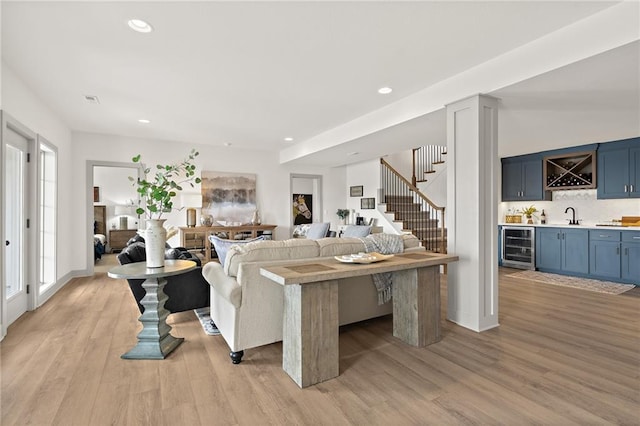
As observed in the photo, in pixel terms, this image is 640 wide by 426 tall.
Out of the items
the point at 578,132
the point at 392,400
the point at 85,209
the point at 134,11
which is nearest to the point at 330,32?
the point at 134,11

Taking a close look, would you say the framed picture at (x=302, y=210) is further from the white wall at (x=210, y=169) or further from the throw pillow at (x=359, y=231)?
the throw pillow at (x=359, y=231)

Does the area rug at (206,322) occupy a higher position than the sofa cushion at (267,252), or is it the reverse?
the sofa cushion at (267,252)

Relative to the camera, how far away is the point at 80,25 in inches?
98.3

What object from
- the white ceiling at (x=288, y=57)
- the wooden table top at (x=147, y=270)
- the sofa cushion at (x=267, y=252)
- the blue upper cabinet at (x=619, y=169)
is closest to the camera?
the white ceiling at (x=288, y=57)

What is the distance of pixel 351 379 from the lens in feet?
7.65

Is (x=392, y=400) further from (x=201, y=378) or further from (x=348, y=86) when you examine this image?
(x=348, y=86)

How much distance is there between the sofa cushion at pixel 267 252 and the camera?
2633 millimetres

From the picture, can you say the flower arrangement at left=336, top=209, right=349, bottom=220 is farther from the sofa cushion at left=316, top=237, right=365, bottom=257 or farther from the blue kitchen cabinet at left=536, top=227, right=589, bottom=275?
the sofa cushion at left=316, top=237, right=365, bottom=257

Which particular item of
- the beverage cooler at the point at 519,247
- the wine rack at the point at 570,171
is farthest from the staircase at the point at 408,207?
the wine rack at the point at 570,171

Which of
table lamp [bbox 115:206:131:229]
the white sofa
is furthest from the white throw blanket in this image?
table lamp [bbox 115:206:131:229]

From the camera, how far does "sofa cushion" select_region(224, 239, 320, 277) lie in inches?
104

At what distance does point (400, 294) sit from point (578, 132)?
14.0ft

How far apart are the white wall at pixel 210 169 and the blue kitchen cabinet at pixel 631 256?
5.57m

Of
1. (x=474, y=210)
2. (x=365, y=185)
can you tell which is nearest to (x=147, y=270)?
(x=474, y=210)
